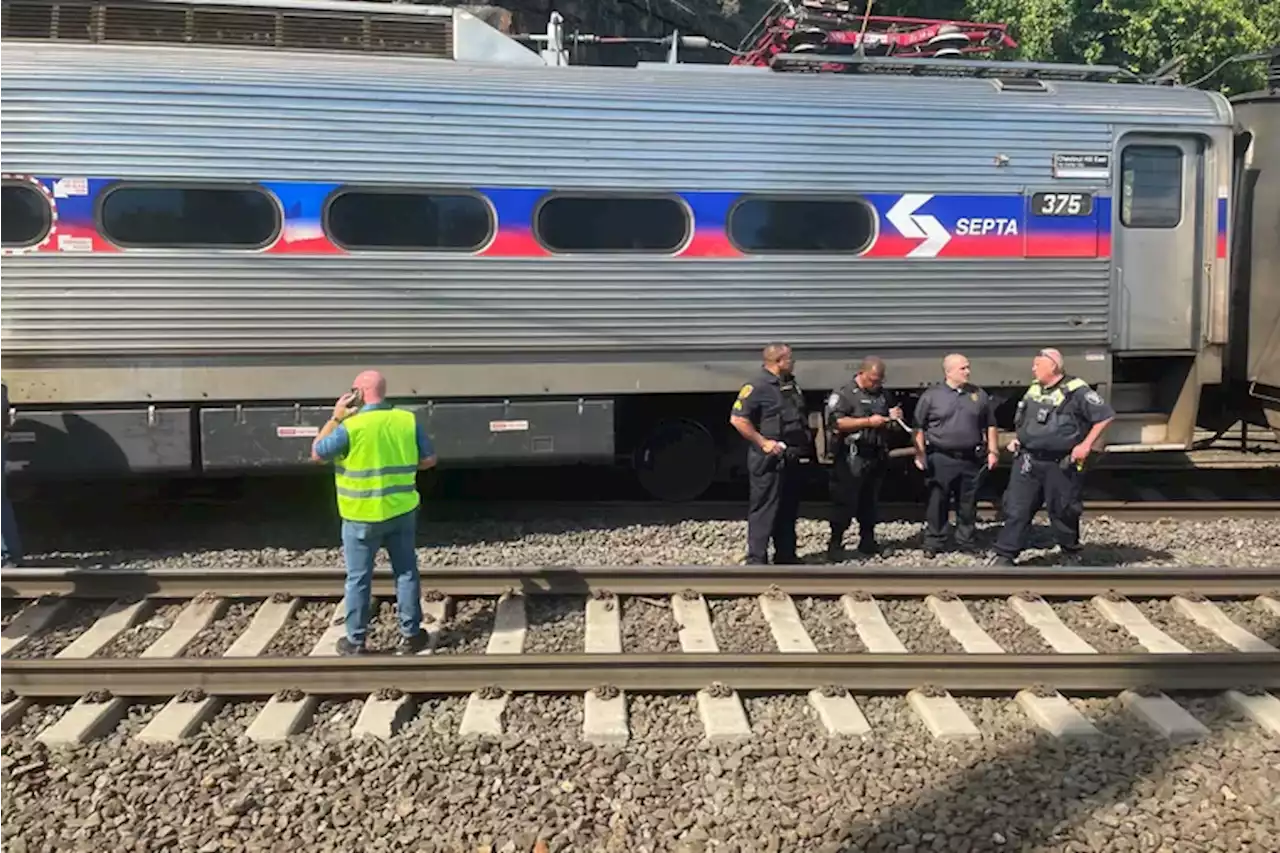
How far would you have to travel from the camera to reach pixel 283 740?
4.52m

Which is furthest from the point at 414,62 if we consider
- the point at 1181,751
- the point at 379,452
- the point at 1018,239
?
the point at 1181,751

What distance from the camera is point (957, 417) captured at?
7262 mm

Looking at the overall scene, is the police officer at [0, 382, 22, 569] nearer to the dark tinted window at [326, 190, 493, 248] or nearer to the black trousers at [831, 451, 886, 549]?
the dark tinted window at [326, 190, 493, 248]

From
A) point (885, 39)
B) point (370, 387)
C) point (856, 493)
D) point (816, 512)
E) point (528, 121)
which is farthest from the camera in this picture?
point (885, 39)

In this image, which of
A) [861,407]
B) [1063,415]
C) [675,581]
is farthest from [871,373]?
[675,581]

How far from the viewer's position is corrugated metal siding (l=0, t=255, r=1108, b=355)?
7109 mm

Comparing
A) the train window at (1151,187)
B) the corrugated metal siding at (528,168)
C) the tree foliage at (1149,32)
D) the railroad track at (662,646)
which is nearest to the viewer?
the railroad track at (662,646)

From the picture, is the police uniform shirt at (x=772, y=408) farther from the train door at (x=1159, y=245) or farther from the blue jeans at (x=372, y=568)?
the train door at (x=1159, y=245)

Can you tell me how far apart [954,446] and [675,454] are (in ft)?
7.52

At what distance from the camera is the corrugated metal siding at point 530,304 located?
711 centimetres

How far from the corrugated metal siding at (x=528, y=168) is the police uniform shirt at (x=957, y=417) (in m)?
0.92

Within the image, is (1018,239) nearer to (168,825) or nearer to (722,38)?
(168,825)

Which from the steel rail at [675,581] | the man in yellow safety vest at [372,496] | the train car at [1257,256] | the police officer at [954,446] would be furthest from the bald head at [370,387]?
the train car at [1257,256]

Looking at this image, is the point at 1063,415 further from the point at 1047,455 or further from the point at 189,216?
the point at 189,216
